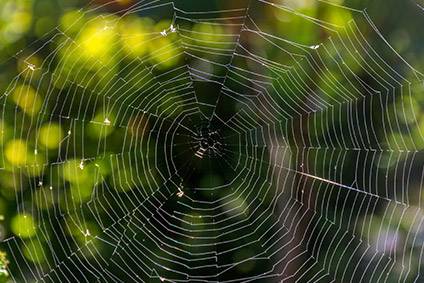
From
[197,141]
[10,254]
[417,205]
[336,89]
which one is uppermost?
[336,89]

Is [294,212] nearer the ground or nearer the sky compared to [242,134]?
nearer the ground

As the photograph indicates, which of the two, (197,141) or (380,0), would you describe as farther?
(380,0)

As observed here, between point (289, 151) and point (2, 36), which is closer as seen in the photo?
point (289, 151)

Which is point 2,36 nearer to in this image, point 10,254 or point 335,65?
point 10,254

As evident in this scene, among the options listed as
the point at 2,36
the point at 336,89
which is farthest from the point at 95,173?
the point at 336,89

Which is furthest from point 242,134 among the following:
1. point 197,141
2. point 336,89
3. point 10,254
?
point 10,254

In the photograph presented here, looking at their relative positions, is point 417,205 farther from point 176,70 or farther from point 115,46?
point 115,46
